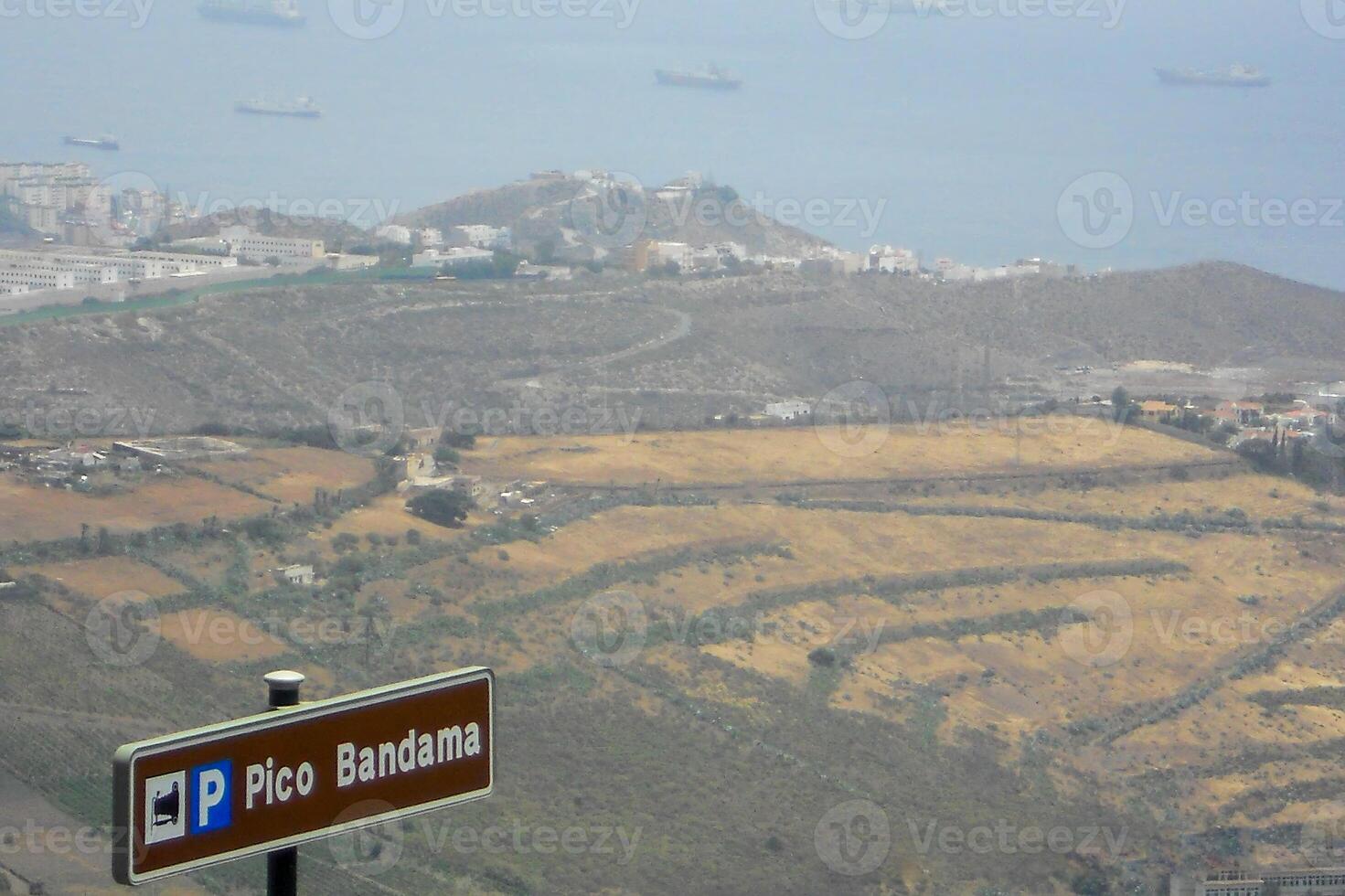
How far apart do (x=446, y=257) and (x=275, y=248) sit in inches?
114

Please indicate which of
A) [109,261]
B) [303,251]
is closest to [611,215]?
[303,251]

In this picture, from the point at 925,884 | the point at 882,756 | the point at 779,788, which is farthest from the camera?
the point at 882,756

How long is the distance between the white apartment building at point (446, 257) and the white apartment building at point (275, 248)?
162 cm

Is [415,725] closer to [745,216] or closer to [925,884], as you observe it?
[925,884]

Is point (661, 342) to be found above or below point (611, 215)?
below

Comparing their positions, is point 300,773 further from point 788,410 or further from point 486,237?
point 486,237

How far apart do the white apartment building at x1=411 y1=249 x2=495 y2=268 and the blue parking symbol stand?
2602cm

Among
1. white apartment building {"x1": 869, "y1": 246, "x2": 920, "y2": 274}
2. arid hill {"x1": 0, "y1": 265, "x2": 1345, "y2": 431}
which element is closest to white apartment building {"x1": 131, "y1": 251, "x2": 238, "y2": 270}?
arid hill {"x1": 0, "y1": 265, "x2": 1345, "y2": 431}

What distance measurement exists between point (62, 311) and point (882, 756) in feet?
50.5

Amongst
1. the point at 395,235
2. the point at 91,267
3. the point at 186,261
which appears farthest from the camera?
the point at 395,235

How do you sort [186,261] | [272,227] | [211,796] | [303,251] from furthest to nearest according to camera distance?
[272,227] < [303,251] < [186,261] < [211,796]

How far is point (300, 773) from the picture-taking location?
1979mm

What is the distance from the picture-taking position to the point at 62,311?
71.4ft

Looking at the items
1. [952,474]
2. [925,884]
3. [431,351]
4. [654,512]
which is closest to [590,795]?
[925,884]
